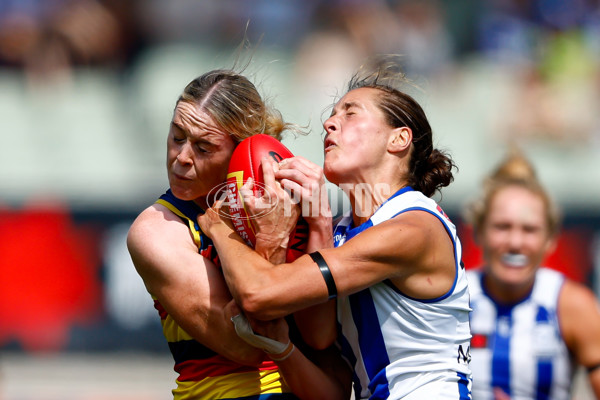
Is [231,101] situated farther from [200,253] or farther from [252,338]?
[252,338]

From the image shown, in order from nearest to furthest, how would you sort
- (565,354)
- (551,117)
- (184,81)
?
(565,354), (551,117), (184,81)

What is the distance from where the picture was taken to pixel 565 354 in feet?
15.9

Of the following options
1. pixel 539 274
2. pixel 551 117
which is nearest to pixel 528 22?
pixel 551 117

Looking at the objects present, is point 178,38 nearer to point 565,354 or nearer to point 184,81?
point 184,81

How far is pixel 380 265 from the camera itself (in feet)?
10.1

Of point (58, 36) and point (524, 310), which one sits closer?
point (524, 310)

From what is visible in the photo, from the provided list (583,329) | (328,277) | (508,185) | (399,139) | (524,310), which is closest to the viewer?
(328,277)

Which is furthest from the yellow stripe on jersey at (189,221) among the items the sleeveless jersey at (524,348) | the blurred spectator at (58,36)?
the blurred spectator at (58,36)

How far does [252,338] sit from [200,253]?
441 mm

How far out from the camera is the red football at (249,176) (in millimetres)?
3162

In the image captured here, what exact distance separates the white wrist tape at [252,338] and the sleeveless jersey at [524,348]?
2.11 m

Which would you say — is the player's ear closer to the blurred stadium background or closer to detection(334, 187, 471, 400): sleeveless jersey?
detection(334, 187, 471, 400): sleeveless jersey

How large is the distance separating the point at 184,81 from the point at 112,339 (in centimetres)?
418

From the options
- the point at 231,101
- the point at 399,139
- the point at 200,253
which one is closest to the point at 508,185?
the point at 399,139
